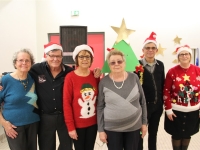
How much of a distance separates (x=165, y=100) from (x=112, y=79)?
0.74 metres

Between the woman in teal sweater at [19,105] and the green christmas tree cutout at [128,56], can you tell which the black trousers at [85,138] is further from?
the green christmas tree cutout at [128,56]

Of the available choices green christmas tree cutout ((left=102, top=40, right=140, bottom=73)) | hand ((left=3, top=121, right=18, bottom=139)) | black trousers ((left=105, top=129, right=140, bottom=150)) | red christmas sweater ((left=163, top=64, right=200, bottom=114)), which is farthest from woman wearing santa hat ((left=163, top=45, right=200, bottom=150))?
hand ((left=3, top=121, right=18, bottom=139))

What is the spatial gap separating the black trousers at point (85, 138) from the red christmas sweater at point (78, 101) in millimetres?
48

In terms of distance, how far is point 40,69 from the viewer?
1.65 meters

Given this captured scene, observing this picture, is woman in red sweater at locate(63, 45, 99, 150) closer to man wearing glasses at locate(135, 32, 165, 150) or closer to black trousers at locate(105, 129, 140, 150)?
black trousers at locate(105, 129, 140, 150)

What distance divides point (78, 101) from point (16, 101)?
19.3 inches

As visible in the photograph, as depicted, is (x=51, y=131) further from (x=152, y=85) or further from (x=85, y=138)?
(x=152, y=85)

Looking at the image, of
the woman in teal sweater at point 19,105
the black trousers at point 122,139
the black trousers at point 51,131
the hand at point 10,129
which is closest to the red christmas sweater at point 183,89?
the black trousers at point 122,139

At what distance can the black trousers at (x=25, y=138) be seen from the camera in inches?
59.5

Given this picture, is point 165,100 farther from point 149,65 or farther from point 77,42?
point 77,42

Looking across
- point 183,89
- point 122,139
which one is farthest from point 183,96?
point 122,139

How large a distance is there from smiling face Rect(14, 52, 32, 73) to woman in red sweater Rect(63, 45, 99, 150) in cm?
34

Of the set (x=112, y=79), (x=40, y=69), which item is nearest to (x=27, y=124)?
(x=40, y=69)

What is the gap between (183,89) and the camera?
1.83 metres
